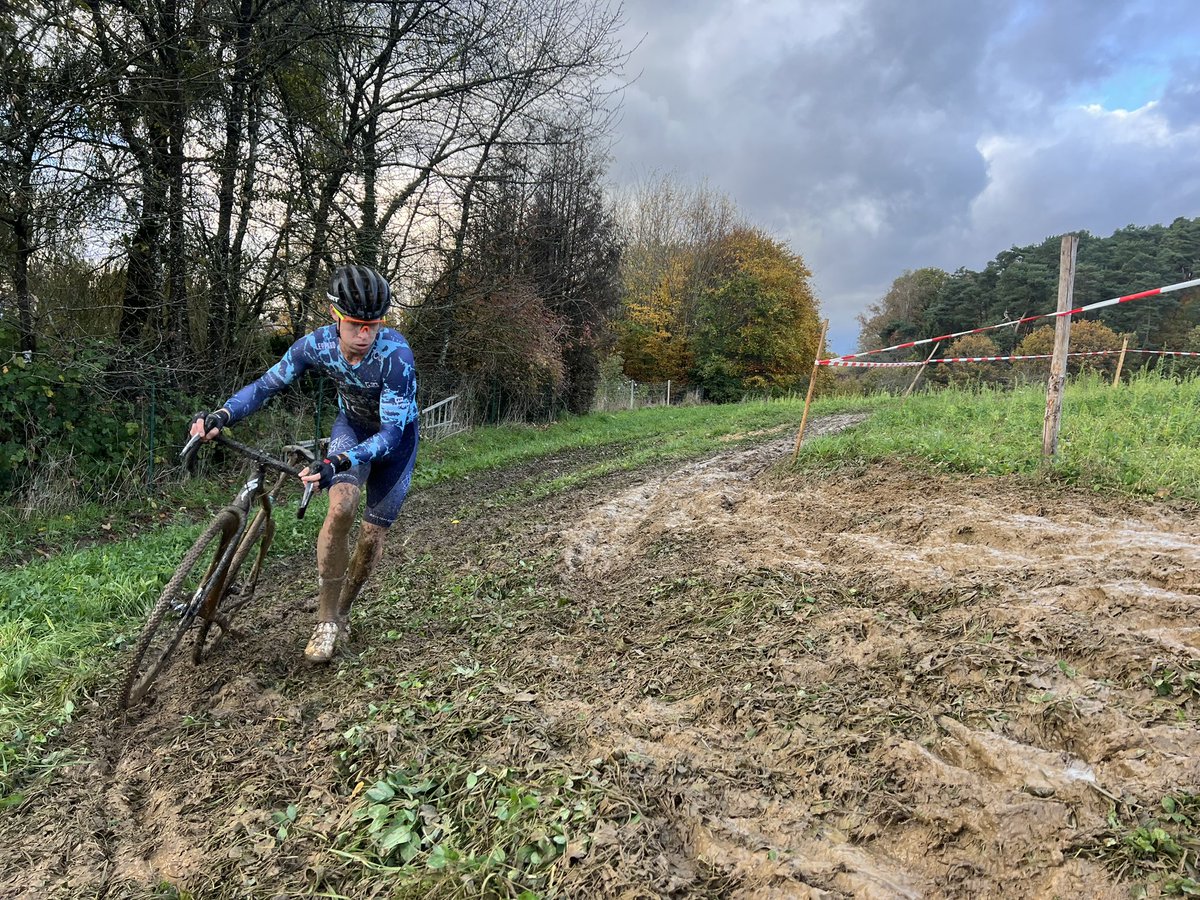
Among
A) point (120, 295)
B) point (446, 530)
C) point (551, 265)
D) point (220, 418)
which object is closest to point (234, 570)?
point (220, 418)

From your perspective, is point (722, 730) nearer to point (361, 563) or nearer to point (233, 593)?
point (361, 563)

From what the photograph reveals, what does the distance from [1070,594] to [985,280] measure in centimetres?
5282

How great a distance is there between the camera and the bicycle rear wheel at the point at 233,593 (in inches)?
133

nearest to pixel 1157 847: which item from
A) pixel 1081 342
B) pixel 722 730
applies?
pixel 722 730

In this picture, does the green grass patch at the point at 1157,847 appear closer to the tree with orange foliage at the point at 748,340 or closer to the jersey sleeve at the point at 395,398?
the jersey sleeve at the point at 395,398

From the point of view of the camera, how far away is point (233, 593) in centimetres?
357

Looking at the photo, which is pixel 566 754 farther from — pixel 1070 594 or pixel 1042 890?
pixel 1070 594

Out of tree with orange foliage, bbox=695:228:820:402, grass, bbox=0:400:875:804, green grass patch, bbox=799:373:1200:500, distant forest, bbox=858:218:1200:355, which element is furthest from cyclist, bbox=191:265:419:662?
tree with orange foliage, bbox=695:228:820:402

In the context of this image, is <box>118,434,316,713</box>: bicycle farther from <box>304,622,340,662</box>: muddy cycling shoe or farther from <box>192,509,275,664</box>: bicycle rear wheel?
<box>304,622,340,662</box>: muddy cycling shoe

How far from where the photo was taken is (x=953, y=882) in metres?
1.89

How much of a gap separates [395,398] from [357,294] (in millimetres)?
574

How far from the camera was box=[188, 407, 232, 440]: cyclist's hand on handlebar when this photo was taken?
122 inches

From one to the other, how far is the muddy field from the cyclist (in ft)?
1.36

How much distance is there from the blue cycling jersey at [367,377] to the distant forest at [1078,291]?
24.0m
